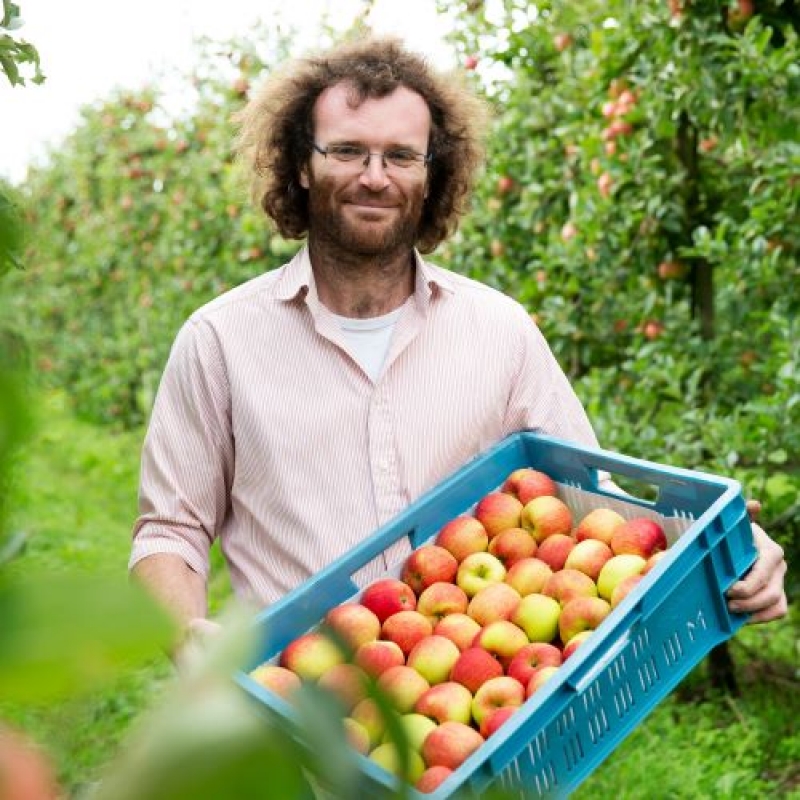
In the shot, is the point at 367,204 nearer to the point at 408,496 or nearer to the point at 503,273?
the point at 408,496

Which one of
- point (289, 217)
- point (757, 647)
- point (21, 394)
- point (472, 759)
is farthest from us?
point (757, 647)

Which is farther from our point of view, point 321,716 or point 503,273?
point 503,273

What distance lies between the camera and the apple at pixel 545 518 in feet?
6.29

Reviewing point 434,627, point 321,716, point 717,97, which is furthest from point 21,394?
point 717,97

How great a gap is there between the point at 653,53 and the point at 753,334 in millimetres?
926

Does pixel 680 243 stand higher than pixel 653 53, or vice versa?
pixel 653 53

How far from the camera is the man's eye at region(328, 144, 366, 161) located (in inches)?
85.2

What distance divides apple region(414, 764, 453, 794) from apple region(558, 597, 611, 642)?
1.25 ft

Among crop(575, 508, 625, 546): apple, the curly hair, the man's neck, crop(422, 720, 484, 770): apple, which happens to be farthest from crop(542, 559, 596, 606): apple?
the curly hair

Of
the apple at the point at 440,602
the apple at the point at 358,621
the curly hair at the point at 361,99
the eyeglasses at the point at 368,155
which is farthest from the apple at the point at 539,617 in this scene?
the curly hair at the point at 361,99

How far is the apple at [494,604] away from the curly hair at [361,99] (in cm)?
98

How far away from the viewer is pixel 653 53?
327cm

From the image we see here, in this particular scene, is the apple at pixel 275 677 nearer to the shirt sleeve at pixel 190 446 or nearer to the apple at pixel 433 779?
the apple at pixel 433 779

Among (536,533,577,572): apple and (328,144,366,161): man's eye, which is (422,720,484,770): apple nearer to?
(536,533,577,572): apple
